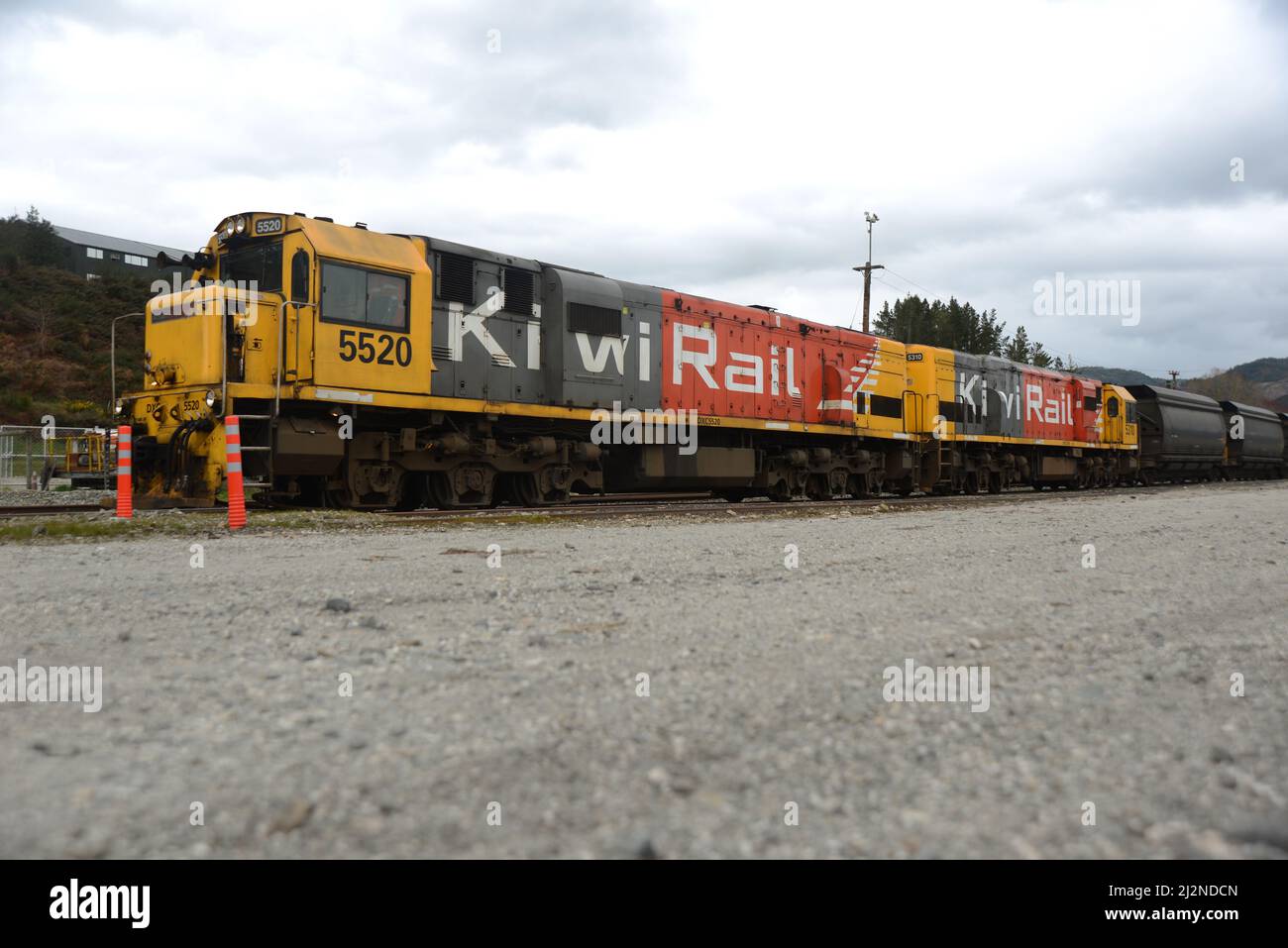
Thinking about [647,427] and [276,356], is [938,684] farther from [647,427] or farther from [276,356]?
[647,427]

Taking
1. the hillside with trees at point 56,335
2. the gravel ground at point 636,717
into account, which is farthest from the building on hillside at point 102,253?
the gravel ground at point 636,717

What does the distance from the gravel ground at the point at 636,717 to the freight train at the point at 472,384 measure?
15.5 feet

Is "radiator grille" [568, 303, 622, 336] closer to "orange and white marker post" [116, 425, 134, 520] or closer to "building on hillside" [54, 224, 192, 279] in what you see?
"orange and white marker post" [116, 425, 134, 520]

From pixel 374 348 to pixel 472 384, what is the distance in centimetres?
160

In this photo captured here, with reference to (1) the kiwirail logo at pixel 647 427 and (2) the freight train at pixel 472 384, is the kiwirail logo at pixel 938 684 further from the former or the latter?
(1) the kiwirail logo at pixel 647 427

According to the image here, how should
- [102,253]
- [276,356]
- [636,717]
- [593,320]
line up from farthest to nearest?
[102,253]
[593,320]
[276,356]
[636,717]

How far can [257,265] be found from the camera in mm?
11305

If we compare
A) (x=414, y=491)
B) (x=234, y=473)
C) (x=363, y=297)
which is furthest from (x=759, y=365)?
(x=234, y=473)

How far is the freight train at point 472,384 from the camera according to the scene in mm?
10656

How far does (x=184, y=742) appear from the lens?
2705 millimetres

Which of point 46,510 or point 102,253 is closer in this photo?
point 46,510
